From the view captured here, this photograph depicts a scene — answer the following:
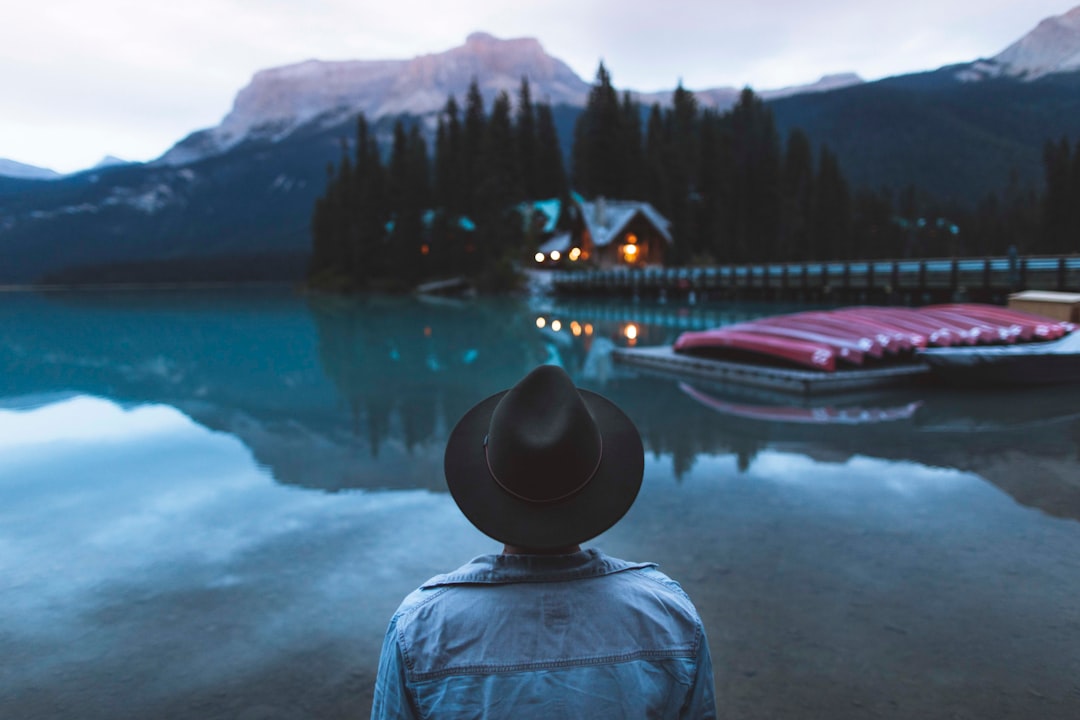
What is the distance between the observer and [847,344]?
12.1 meters

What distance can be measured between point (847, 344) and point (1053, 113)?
692ft

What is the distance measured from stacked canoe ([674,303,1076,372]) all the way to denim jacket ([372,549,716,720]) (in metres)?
11.1

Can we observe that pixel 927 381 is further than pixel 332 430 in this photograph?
Yes

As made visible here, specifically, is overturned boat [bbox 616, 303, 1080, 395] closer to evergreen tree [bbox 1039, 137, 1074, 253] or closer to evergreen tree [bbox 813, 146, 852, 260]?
evergreen tree [bbox 1039, 137, 1074, 253]

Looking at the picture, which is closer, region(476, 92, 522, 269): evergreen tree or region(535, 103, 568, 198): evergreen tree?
region(476, 92, 522, 269): evergreen tree

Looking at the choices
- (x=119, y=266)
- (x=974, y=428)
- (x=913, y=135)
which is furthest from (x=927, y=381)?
(x=913, y=135)

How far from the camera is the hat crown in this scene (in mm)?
1488

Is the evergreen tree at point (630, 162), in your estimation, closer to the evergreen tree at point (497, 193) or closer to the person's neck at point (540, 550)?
the evergreen tree at point (497, 193)

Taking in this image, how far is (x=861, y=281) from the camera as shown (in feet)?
107

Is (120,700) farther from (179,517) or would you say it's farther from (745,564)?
(745,564)

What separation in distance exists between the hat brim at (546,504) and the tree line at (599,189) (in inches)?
2310

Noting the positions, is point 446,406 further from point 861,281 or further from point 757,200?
point 757,200

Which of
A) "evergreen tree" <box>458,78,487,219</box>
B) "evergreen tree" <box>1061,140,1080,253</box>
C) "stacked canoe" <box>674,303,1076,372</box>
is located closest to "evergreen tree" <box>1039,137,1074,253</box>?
"evergreen tree" <box>1061,140,1080,253</box>

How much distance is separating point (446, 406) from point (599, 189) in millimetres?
62668
